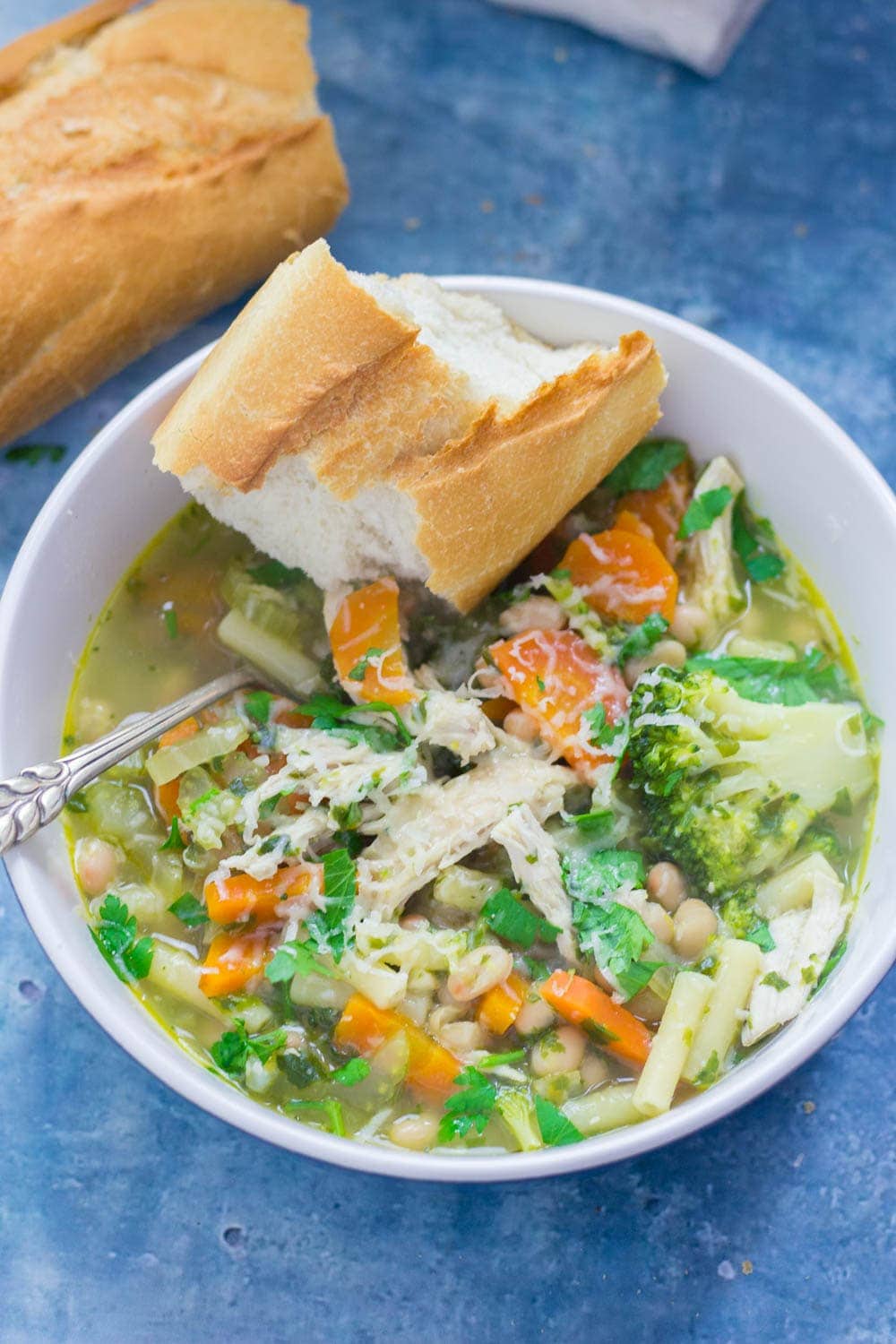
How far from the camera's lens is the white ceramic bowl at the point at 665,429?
3051 mm

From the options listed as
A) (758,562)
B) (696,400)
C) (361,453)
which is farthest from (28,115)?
(758,562)

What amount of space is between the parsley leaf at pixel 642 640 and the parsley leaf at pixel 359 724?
61 cm

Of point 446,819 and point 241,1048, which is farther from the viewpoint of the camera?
point 446,819

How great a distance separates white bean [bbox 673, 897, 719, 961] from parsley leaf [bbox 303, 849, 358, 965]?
0.79 metres

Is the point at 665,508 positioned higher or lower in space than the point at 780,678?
higher

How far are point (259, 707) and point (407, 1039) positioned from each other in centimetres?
92

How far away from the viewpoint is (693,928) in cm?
340

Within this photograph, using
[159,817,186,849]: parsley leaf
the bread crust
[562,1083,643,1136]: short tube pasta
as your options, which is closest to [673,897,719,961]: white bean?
[562,1083,643,1136]: short tube pasta

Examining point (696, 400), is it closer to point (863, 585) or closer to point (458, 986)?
point (863, 585)

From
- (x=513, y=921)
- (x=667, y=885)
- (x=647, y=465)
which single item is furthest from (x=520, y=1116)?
(x=647, y=465)

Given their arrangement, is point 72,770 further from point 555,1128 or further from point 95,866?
point 555,1128

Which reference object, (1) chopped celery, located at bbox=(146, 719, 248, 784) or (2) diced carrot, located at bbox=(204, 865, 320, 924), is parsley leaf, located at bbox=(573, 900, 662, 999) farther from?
(1) chopped celery, located at bbox=(146, 719, 248, 784)

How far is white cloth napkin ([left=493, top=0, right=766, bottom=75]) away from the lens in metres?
4.39

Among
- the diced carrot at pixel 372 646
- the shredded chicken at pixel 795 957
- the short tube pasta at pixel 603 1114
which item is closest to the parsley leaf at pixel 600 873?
the shredded chicken at pixel 795 957
